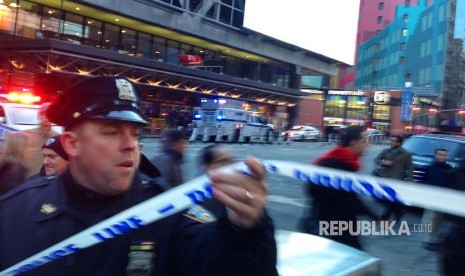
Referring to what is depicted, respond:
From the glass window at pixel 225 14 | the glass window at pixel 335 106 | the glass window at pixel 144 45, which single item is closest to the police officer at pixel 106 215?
the glass window at pixel 144 45

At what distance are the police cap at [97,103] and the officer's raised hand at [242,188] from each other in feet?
2.46

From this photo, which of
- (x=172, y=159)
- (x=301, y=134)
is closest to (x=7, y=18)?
(x=301, y=134)

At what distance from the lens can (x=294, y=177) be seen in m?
1.29

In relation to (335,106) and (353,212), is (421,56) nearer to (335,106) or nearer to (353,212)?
(335,106)

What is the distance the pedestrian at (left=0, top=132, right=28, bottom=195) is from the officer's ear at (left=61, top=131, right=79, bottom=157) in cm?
196

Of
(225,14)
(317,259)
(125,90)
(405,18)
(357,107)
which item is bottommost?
(317,259)

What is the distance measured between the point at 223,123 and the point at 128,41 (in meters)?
10.9

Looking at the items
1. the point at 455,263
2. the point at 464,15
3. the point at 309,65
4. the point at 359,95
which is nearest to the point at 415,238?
the point at 455,263

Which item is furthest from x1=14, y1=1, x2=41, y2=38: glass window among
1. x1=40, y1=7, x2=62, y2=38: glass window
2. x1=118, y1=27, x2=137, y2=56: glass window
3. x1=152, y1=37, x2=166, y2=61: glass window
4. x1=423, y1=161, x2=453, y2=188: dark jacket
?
x1=423, y1=161, x2=453, y2=188: dark jacket

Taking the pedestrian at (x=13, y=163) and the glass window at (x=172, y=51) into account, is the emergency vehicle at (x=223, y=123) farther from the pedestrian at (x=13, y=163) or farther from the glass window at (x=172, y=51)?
the pedestrian at (x=13, y=163)

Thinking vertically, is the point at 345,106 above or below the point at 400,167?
above

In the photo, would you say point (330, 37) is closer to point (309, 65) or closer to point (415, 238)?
point (309, 65)

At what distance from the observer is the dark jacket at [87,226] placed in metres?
1.70

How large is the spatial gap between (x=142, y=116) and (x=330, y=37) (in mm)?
56258
